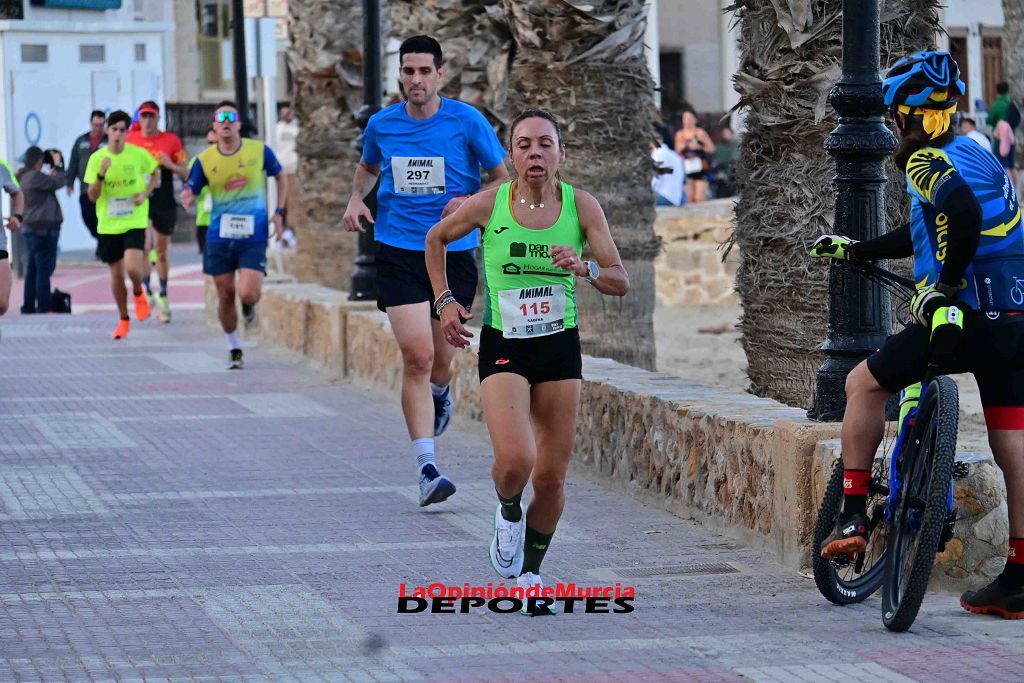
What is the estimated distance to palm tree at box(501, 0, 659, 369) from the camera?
12.1m

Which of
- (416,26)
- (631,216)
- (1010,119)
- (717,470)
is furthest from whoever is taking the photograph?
(1010,119)

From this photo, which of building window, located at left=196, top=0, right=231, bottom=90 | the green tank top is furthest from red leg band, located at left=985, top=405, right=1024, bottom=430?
building window, located at left=196, top=0, right=231, bottom=90

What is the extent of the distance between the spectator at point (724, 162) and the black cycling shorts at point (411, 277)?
20086mm

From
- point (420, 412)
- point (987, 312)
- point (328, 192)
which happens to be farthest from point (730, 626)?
point (328, 192)

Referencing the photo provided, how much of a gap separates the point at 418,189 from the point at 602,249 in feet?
8.91

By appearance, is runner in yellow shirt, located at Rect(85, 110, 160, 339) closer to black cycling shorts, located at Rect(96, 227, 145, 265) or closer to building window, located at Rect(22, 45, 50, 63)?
black cycling shorts, located at Rect(96, 227, 145, 265)

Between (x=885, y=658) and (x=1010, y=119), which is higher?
(x=1010, y=119)

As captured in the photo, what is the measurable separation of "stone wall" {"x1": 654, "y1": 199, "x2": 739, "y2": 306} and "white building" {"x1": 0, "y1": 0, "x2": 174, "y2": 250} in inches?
567

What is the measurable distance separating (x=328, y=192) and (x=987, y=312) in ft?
43.1

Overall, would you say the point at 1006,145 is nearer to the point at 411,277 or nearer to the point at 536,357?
the point at 411,277

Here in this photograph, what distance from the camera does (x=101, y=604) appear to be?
6789mm

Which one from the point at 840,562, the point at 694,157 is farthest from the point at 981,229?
the point at 694,157

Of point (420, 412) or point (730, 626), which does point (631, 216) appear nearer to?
point (420, 412)

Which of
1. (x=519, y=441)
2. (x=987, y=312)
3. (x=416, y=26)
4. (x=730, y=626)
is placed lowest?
→ (x=730, y=626)
